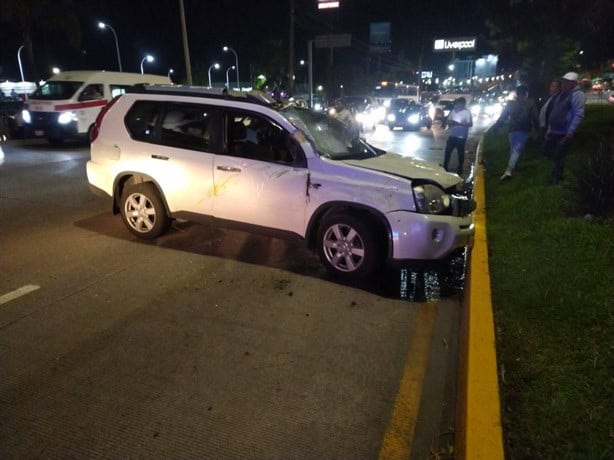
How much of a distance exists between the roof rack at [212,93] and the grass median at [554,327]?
10.3 feet

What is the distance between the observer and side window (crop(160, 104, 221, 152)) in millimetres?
5547

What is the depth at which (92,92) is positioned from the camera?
15805 mm

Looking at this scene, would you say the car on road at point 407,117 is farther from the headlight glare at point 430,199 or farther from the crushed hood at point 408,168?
the headlight glare at point 430,199

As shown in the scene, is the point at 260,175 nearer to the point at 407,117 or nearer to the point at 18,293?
the point at 18,293

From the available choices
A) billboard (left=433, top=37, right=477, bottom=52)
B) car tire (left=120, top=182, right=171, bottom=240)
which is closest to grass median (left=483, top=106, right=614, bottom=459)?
car tire (left=120, top=182, right=171, bottom=240)

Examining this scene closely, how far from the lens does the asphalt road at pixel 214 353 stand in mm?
2857

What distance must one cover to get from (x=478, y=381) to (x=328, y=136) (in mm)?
3366

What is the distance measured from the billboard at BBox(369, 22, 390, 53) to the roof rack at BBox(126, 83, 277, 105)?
67.8 meters

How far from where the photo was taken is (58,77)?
1602 centimetres

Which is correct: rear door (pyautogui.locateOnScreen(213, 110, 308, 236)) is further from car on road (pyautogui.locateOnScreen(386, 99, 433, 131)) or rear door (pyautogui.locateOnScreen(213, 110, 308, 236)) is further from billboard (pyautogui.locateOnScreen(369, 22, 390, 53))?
billboard (pyautogui.locateOnScreen(369, 22, 390, 53))

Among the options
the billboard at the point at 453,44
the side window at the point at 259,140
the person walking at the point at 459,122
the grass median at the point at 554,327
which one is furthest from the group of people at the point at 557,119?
the billboard at the point at 453,44

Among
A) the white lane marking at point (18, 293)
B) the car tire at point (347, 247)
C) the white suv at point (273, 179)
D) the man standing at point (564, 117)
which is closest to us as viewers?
the white lane marking at point (18, 293)

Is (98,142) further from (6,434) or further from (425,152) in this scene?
(425,152)

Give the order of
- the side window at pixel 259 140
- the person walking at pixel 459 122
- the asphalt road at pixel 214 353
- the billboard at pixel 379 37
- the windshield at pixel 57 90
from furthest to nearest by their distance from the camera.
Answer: the billboard at pixel 379 37 < the windshield at pixel 57 90 < the person walking at pixel 459 122 < the side window at pixel 259 140 < the asphalt road at pixel 214 353
